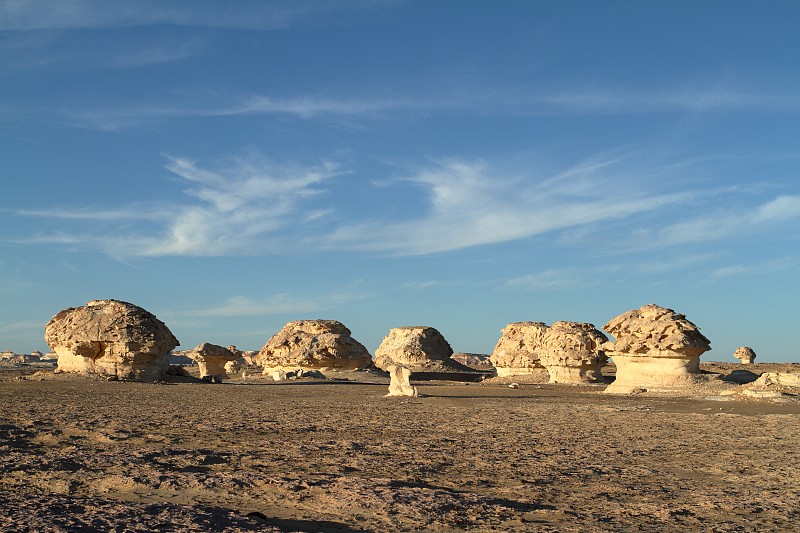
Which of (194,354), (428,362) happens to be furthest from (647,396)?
(194,354)

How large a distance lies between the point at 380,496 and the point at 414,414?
657 centimetres

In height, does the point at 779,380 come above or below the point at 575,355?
below

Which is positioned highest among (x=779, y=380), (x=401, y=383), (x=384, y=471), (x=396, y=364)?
(x=396, y=364)

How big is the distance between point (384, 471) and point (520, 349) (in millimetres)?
25073

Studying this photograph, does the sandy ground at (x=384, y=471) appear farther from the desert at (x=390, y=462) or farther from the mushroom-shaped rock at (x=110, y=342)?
the mushroom-shaped rock at (x=110, y=342)

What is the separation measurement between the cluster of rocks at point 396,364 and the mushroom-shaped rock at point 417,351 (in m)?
4.13

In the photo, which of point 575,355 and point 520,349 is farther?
point 520,349

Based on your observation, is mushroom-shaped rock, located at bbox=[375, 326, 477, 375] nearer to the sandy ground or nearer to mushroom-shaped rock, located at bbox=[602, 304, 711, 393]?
mushroom-shaped rock, located at bbox=[602, 304, 711, 393]

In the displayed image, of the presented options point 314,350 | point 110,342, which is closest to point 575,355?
point 314,350

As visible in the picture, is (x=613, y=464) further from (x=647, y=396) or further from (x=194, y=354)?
(x=194, y=354)

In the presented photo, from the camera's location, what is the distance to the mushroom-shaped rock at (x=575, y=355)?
25.6 metres

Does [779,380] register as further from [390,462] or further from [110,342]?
[110,342]

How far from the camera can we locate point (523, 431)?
9094 millimetres

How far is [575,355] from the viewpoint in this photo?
1005 inches
